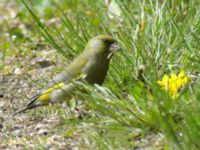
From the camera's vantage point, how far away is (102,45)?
15.6 feet

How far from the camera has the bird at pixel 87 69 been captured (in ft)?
15.2

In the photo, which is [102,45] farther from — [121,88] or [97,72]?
[121,88]

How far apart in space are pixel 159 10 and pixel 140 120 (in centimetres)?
130

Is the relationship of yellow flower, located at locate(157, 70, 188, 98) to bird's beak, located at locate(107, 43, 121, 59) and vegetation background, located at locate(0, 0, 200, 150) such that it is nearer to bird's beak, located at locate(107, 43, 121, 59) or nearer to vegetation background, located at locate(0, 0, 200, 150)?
vegetation background, located at locate(0, 0, 200, 150)

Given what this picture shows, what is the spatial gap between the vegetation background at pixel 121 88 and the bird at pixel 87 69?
0.23 ft

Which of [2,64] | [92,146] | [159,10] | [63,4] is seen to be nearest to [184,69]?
[159,10]

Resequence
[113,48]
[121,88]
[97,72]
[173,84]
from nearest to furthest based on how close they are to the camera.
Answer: [173,84] < [121,88] < [97,72] < [113,48]

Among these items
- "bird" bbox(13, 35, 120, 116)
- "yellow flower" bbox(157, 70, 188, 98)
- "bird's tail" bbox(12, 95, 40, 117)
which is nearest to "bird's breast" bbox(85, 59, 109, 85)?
"bird" bbox(13, 35, 120, 116)

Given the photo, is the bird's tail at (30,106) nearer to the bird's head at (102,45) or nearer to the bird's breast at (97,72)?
the bird's breast at (97,72)

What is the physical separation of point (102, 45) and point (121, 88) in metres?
0.43

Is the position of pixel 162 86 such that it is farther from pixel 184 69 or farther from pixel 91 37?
pixel 91 37

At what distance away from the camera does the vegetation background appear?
353 centimetres

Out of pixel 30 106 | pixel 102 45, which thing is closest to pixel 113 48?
pixel 102 45

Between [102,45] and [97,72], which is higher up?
[102,45]
